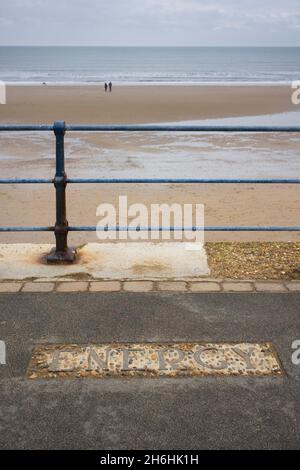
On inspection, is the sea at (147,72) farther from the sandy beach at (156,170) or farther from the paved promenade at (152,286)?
the paved promenade at (152,286)

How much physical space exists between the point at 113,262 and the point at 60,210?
0.64 m

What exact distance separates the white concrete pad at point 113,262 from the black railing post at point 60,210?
88 millimetres

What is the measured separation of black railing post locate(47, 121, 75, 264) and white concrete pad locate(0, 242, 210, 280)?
88 millimetres

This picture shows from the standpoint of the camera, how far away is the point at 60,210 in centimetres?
446

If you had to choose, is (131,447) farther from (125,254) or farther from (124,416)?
(125,254)

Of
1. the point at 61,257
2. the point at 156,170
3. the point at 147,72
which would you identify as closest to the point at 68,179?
the point at 61,257

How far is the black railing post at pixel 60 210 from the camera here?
168 inches

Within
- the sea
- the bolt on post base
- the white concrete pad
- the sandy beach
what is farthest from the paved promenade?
the sea

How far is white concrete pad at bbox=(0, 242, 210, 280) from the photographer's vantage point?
435 centimetres

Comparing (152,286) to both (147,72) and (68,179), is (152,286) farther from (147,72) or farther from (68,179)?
(147,72)
